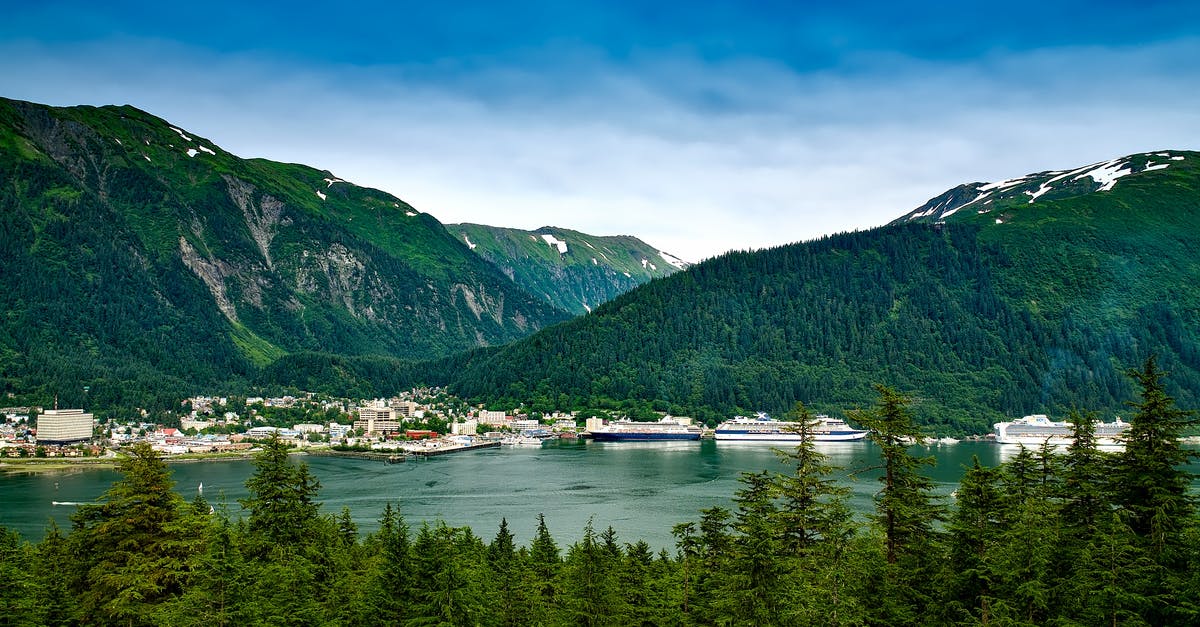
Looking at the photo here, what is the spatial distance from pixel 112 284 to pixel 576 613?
652 feet

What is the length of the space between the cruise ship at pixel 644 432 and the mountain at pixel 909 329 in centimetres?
1064

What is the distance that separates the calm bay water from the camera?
2144 inches

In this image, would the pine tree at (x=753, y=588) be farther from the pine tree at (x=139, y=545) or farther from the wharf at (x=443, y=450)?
the wharf at (x=443, y=450)

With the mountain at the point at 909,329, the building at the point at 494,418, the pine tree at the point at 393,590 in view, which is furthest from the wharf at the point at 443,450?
the pine tree at the point at 393,590

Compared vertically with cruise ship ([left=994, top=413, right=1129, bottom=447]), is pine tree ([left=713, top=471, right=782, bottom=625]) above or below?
above

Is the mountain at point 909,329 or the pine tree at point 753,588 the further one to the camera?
the mountain at point 909,329

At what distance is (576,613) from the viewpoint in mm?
19312

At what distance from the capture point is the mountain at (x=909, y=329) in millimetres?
151375

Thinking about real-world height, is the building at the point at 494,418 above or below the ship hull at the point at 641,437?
above

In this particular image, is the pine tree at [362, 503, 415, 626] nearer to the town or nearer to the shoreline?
the shoreline

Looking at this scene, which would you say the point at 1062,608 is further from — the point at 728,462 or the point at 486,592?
the point at 728,462

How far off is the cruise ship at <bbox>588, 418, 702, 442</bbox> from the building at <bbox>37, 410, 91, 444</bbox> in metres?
63.3

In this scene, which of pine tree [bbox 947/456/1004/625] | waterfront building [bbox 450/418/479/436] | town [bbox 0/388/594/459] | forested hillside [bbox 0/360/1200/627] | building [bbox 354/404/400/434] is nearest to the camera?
forested hillside [bbox 0/360/1200/627]

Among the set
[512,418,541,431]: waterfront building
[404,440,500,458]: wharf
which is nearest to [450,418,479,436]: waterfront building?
[512,418,541,431]: waterfront building
